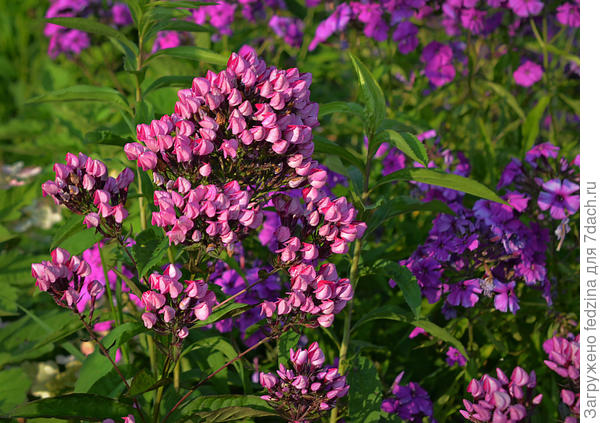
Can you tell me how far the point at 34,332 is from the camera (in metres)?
2.52

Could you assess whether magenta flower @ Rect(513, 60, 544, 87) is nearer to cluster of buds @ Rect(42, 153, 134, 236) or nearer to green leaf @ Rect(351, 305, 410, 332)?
green leaf @ Rect(351, 305, 410, 332)

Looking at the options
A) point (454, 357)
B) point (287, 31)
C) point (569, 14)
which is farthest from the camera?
point (287, 31)

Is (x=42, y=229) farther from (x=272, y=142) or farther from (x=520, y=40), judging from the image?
(x=520, y=40)

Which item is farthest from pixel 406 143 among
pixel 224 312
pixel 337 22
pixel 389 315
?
pixel 337 22

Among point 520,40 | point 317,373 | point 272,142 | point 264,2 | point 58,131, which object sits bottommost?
point 317,373

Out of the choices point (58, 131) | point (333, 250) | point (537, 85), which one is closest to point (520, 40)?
point (537, 85)

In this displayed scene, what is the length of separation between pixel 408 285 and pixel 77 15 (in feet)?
9.69

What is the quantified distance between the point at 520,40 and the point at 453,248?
2223 mm

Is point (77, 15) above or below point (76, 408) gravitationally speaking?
above

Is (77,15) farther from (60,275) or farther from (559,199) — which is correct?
(559,199)

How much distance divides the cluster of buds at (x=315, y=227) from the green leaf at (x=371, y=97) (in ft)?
1.29

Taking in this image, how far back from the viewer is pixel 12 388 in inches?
90.0

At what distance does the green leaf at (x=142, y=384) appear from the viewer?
1444mm

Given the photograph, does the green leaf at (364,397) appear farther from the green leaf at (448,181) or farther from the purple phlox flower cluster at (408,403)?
the green leaf at (448,181)
